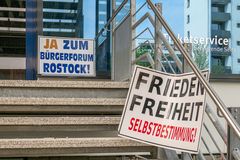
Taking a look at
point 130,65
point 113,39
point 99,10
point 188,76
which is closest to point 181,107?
point 188,76

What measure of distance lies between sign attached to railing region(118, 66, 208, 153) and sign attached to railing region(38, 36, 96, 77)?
270 centimetres

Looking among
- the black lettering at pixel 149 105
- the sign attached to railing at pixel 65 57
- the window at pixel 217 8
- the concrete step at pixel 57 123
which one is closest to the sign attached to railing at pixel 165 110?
the black lettering at pixel 149 105

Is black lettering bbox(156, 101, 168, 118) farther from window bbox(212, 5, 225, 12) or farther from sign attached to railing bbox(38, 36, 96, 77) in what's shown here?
window bbox(212, 5, 225, 12)

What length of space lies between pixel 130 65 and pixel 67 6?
2268 mm

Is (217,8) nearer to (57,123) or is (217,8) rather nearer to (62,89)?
(62,89)

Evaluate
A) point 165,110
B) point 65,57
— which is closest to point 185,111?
point 165,110

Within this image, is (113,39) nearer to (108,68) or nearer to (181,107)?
(108,68)

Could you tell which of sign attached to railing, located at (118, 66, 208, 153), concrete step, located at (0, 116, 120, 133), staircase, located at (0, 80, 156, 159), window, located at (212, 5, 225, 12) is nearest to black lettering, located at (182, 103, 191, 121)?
sign attached to railing, located at (118, 66, 208, 153)

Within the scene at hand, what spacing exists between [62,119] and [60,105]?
0.13m

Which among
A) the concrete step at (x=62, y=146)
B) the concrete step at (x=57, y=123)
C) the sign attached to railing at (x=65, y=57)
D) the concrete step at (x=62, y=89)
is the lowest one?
the concrete step at (x=62, y=146)

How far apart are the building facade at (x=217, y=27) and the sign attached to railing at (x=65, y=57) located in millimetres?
1326

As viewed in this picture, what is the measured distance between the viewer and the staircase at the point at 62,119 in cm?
241

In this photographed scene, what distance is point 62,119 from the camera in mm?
2582

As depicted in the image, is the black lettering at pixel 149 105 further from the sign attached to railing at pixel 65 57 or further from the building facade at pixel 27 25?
the building facade at pixel 27 25
